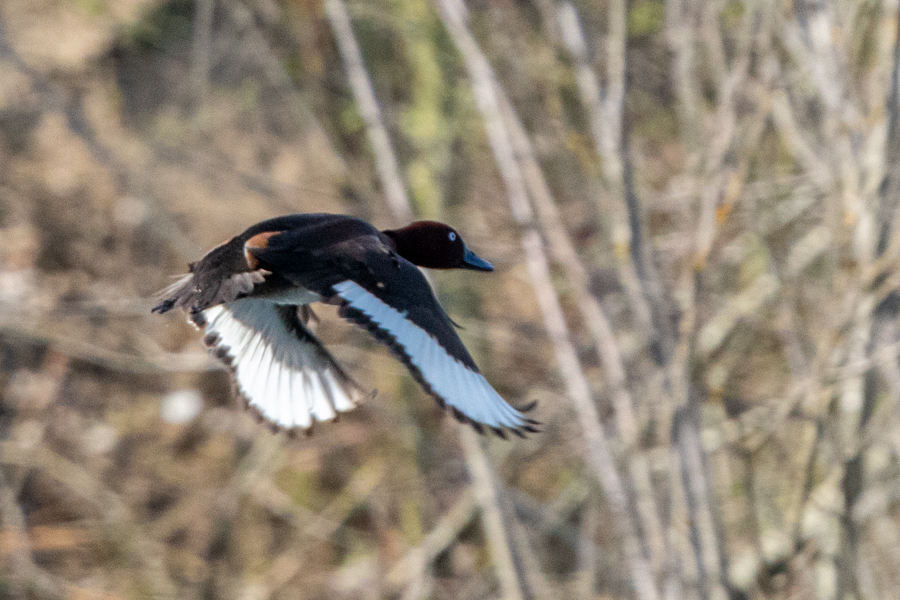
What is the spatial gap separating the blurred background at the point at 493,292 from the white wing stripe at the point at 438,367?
3.90ft

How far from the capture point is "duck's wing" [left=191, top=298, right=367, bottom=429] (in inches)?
119

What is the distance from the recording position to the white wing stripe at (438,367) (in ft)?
6.84

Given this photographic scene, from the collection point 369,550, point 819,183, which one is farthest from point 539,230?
point 369,550

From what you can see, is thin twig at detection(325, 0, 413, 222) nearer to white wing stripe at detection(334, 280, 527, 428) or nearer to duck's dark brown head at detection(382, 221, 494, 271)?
duck's dark brown head at detection(382, 221, 494, 271)

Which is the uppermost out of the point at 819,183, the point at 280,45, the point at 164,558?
the point at 280,45

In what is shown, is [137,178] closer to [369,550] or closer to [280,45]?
[280,45]

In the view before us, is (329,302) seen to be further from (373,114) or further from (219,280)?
(373,114)

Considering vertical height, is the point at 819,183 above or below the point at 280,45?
below

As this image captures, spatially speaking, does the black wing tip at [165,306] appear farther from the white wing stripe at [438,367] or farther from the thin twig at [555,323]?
the thin twig at [555,323]

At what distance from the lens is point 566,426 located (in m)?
4.61

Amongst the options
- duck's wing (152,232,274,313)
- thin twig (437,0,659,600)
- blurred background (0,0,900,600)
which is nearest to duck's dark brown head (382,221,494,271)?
duck's wing (152,232,274,313)

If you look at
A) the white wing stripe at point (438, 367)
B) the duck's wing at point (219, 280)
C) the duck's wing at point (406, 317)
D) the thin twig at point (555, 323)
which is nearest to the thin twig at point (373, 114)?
the thin twig at point (555, 323)

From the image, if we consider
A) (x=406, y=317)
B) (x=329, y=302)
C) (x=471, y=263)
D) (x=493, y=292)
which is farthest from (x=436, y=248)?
(x=493, y=292)

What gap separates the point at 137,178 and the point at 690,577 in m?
2.78
